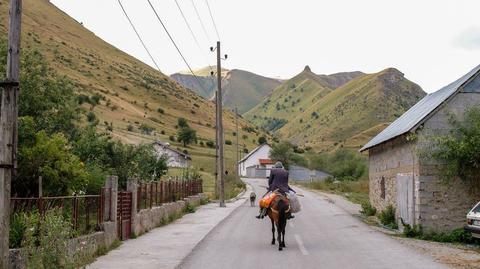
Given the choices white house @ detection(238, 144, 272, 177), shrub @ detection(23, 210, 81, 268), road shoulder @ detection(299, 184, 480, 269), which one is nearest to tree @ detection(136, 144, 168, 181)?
road shoulder @ detection(299, 184, 480, 269)

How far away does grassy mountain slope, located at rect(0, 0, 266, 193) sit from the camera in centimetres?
9962

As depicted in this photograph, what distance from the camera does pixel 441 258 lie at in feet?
48.4

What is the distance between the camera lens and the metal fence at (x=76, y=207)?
460 inches

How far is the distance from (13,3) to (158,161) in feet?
98.1

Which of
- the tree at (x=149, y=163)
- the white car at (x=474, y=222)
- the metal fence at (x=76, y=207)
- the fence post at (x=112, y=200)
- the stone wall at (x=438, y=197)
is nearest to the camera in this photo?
the metal fence at (x=76, y=207)

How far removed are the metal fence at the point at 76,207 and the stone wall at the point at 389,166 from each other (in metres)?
11.3

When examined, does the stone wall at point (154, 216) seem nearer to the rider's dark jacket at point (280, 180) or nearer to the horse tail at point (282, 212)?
the rider's dark jacket at point (280, 180)

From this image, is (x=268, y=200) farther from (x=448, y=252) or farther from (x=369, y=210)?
(x=369, y=210)

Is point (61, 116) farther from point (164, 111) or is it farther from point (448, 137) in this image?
point (164, 111)

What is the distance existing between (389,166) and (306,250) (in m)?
11.6

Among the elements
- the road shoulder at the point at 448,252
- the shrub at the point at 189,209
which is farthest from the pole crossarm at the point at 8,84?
the shrub at the point at 189,209

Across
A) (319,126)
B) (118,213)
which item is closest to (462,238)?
(118,213)

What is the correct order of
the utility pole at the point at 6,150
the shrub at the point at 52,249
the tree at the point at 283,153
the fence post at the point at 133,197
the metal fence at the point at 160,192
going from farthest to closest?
the tree at the point at 283,153, the metal fence at the point at 160,192, the fence post at the point at 133,197, the utility pole at the point at 6,150, the shrub at the point at 52,249

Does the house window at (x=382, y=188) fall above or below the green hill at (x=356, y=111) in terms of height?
below
